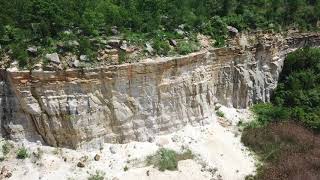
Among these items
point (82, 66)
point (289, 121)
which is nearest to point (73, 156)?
point (82, 66)

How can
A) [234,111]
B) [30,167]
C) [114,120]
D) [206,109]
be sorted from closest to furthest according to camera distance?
[30,167]
[114,120]
[206,109]
[234,111]

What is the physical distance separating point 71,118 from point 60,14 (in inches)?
181

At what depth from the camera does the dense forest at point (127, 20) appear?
63.6ft

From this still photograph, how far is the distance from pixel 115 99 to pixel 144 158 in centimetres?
274

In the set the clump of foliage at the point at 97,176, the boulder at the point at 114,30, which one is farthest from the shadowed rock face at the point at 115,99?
the boulder at the point at 114,30

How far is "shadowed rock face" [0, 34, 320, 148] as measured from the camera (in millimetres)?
18625

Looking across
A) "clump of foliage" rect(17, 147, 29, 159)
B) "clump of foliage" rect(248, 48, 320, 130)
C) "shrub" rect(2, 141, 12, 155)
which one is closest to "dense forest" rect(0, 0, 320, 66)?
"clump of foliage" rect(248, 48, 320, 130)

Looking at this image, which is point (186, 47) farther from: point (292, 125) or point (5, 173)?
point (5, 173)

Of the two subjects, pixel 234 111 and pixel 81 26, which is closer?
pixel 81 26

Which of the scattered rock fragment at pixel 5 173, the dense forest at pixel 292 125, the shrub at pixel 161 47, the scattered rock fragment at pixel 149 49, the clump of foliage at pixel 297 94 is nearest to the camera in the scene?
the scattered rock fragment at pixel 5 173

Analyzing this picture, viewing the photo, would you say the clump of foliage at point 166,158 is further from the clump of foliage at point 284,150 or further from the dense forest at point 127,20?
the dense forest at point 127,20

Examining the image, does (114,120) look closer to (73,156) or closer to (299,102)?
(73,156)

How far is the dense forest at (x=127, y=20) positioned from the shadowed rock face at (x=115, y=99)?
0.95 meters

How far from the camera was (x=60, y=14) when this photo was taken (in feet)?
66.4
